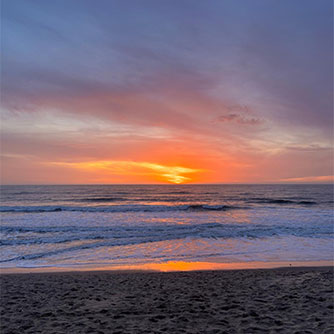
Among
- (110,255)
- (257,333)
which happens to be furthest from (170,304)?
(110,255)

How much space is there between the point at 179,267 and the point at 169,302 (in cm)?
381

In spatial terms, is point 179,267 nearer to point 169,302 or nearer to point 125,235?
point 169,302

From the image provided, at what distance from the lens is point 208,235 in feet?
55.1

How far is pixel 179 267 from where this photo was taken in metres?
10.2

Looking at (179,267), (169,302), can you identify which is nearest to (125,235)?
(179,267)

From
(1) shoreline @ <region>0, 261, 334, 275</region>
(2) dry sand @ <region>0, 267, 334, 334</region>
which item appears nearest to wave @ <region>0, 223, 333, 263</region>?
(1) shoreline @ <region>0, 261, 334, 275</region>

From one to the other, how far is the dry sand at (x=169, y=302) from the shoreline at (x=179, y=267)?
0.54 meters

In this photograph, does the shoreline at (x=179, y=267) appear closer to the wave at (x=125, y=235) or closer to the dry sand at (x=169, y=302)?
the dry sand at (x=169, y=302)

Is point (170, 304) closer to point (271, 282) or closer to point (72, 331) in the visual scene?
point (72, 331)

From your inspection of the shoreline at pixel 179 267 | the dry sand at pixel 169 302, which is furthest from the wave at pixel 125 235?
the dry sand at pixel 169 302

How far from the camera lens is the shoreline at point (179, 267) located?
9.79 m

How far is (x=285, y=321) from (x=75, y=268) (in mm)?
7694

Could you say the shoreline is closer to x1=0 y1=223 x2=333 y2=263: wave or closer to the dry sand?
the dry sand

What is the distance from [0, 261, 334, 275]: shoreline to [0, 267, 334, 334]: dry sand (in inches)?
21.1
